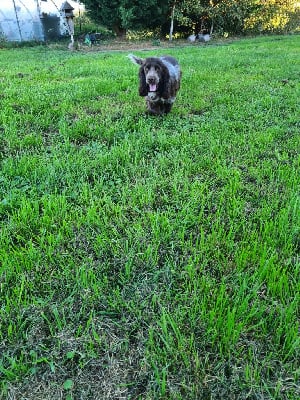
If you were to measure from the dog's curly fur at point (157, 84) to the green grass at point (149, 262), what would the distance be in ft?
2.55

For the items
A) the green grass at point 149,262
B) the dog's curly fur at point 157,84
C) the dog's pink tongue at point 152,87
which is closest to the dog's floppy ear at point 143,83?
the dog's curly fur at point 157,84

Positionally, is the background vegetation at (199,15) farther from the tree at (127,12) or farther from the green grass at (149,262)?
the green grass at (149,262)

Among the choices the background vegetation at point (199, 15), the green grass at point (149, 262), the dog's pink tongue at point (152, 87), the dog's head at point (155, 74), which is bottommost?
the green grass at point (149, 262)

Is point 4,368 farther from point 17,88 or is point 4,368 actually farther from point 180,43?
point 180,43

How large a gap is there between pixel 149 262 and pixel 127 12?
59.2 feet

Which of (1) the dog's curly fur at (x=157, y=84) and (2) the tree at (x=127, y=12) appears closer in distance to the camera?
(1) the dog's curly fur at (x=157, y=84)

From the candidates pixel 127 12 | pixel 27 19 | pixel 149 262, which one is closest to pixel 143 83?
pixel 149 262

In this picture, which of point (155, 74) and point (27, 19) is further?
point (27, 19)

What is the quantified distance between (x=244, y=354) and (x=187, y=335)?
9.6 inches

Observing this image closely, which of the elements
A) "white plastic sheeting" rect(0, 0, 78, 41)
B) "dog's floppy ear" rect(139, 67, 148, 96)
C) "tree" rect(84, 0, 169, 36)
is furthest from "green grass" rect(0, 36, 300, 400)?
"white plastic sheeting" rect(0, 0, 78, 41)

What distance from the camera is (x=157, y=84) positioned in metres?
4.44

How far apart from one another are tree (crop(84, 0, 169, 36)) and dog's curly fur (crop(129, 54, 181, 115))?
14.6 meters

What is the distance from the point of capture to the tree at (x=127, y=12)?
17.1 metres

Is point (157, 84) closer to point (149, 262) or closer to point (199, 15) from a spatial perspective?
point (149, 262)
